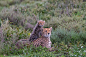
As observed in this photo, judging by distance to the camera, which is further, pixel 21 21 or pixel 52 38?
pixel 21 21

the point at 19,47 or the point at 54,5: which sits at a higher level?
the point at 54,5

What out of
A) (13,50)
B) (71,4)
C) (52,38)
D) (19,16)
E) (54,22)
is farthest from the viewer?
(71,4)

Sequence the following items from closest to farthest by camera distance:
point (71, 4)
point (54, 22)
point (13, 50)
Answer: point (13, 50), point (54, 22), point (71, 4)

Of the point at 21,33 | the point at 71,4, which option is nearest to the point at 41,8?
the point at 71,4

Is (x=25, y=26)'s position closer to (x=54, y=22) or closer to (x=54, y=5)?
(x=54, y=22)

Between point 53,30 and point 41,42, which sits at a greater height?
point 41,42

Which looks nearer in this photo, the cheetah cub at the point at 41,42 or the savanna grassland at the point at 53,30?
the savanna grassland at the point at 53,30

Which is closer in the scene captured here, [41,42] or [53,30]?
[41,42]

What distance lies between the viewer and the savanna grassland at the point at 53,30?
468 cm

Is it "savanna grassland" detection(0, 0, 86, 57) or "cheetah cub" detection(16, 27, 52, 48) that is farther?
"cheetah cub" detection(16, 27, 52, 48)

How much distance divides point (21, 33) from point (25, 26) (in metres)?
1.92

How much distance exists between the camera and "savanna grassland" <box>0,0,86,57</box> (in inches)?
184

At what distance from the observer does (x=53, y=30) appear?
25.5 feet

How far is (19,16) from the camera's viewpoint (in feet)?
30.0
